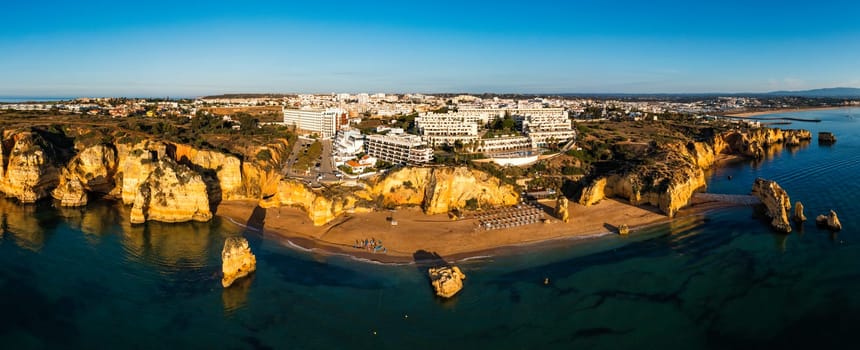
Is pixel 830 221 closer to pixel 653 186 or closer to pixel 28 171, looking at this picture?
pixel 653 186

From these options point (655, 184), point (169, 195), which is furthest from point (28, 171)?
point (655, 184)

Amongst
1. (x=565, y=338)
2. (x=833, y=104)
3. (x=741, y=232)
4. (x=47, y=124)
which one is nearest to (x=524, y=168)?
(x=741, y=232)

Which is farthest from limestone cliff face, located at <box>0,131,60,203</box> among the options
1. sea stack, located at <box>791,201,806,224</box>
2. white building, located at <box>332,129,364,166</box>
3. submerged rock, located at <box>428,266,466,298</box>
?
sea stack, located at <box>791,201,806,224</box>

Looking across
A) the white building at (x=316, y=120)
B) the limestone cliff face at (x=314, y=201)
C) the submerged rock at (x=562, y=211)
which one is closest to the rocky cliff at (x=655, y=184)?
the submerged rock at (x=562, y=211)

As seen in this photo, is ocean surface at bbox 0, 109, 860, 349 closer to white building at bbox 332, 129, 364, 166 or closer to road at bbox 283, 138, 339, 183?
road at bbox 283, 138, 339, 183

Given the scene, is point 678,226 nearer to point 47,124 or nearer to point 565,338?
point 565,338

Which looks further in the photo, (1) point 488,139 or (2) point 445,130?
(2) point 445,130

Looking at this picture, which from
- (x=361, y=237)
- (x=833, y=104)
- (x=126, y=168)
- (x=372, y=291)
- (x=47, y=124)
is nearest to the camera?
(x=372, y=291)
